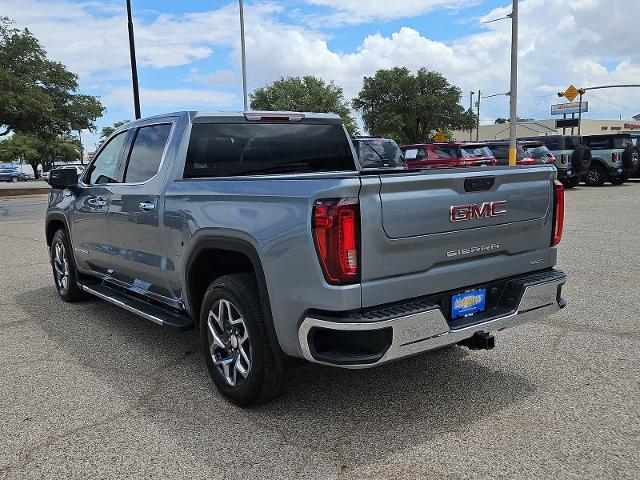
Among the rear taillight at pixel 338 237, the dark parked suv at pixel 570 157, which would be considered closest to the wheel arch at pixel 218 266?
the rear taillight at pixel 338 237

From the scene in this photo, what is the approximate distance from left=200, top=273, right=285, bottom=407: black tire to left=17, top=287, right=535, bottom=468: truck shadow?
15cm

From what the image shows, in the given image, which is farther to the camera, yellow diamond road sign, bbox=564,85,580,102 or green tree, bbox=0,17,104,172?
yellow diamond road sign, bbox=564,85,580,102

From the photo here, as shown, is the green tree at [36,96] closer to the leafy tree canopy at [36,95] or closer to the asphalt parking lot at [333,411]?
the leafy tree canopy at [36,95]

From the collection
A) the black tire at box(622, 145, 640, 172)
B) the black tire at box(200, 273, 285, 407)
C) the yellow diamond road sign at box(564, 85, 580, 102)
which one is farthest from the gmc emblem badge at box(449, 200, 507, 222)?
the yellow diamond road sign at box(564, 85, 580, 102)

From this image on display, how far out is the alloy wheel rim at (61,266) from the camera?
20.7 ft

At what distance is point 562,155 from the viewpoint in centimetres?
2156

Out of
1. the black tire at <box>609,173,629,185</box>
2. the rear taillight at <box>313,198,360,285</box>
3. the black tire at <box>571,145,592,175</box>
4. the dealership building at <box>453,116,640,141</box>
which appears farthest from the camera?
the dealership building at <box>453,116,640,141</box>

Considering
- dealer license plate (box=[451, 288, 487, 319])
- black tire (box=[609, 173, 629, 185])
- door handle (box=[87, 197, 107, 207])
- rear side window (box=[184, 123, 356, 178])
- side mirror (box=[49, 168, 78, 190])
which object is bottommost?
black tire (box=[609, 173, 629, 185])

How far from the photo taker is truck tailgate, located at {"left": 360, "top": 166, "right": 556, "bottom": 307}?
302 cm

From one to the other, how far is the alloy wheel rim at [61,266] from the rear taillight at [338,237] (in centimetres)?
424

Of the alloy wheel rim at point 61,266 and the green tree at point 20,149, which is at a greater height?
the green tree at point 20,149

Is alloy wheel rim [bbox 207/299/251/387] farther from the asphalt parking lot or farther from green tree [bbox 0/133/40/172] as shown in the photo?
green tree [bbox 0/133/40/172]

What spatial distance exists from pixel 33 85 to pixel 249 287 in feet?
89.6

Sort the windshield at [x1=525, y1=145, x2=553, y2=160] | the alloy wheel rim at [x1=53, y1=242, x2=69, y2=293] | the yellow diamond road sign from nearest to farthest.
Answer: the alloy wheel rim at [x1=53, y1=242, x2=69, y2=293] < the windshield at [x1=525, y1=145, x2=553, y2=160] < the yellow diamond road sign
